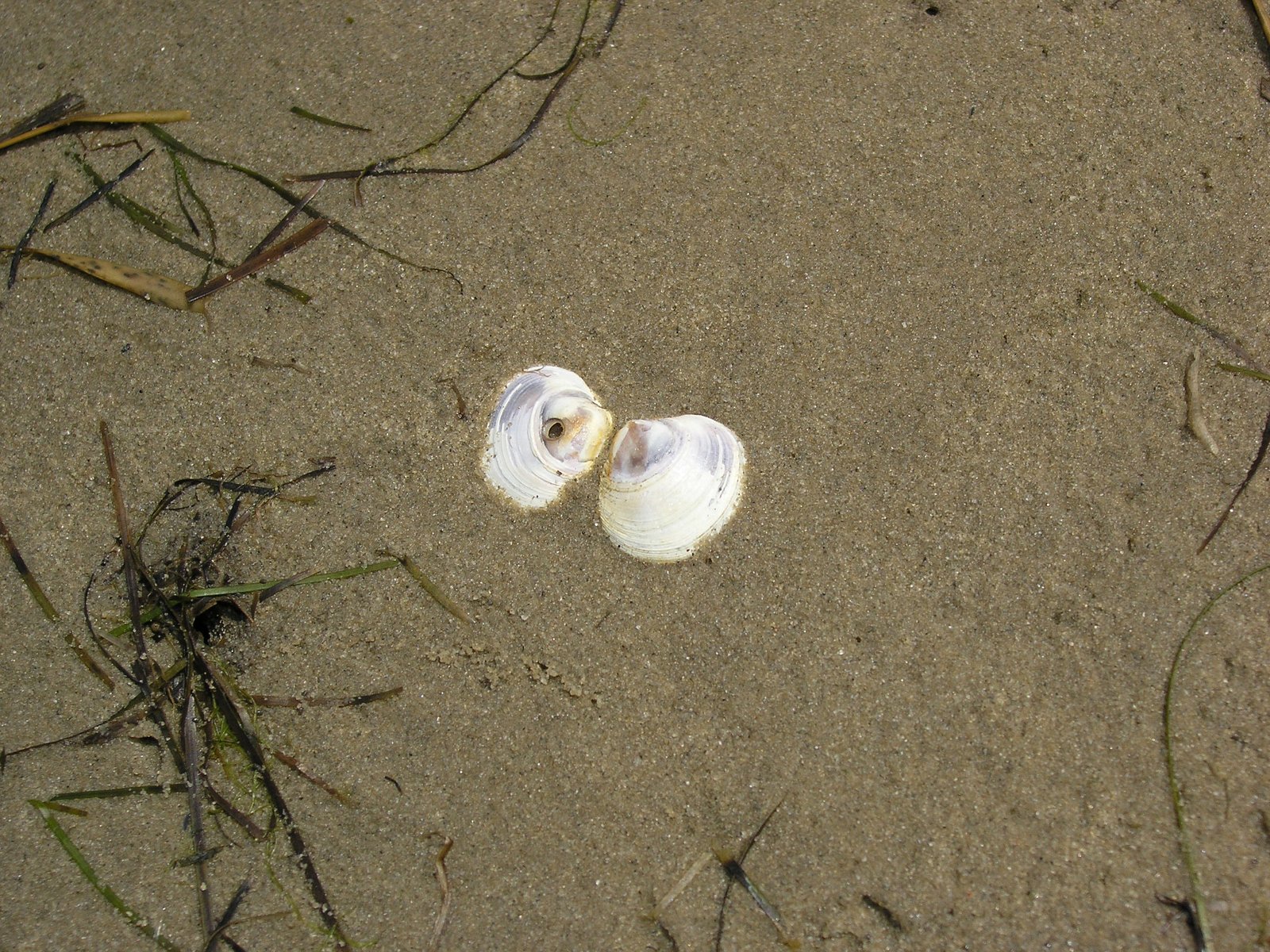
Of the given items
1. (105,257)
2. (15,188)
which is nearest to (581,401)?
(105,257)

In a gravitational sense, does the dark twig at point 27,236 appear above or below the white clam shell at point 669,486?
above

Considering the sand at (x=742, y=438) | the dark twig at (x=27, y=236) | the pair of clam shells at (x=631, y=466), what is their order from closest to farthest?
the sand at (x=742, y=438) < the pair of clam shells at (x=631, y=466) < the dark twig at (x=27, y=236)

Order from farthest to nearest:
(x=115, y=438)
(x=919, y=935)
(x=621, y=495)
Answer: (x=115, y=438) < (x=621, y=495) < (x=919, y=935)

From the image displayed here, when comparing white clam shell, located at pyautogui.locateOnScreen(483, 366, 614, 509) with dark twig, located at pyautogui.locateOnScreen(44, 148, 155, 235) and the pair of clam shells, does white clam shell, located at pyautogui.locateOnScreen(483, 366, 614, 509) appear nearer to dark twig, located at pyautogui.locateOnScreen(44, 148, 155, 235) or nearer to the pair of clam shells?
the pair of clam shells

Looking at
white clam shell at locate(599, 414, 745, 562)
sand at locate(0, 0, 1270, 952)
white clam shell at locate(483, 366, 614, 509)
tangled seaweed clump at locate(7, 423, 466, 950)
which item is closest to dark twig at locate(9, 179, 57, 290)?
sand at locate(0, 0, 1270, 952)

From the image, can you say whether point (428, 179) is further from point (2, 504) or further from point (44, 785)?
point (44, 785)

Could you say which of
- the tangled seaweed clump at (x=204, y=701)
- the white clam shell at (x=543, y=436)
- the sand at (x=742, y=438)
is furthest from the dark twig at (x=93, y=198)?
the white clam shell at (x=543, y=436)

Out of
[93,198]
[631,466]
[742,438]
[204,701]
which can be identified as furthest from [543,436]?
[93,198]

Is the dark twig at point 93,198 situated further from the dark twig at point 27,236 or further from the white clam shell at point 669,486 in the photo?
the white clam shell at point 669,486
